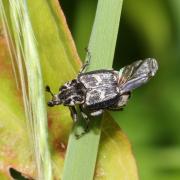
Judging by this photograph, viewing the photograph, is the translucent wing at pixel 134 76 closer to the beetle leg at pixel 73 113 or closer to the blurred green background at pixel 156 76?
the beetle leg at pixel 73 113

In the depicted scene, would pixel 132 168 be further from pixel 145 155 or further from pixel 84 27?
pixel 84 27

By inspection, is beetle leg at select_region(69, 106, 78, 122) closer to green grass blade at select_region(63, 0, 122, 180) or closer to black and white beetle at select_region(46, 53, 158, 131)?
green grass blade at select_region(63, 0, 122, 180)

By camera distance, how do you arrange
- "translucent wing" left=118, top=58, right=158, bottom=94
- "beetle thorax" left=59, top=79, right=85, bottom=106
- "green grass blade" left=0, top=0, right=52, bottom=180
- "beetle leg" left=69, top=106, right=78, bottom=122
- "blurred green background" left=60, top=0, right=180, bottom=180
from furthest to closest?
1. "blurred green background" left=60, top=0, right=180, bottom=180
2. "translucent wing" left=118, top=58, right=158, bottom=94
3. "beetle thorax" left=59, top=79, right=85, bottom=106
4. "beetle leg" left=69, top=106, right=78, bottom=122
5. "green grass blade" left=0, top=0, right=52, bottom=180

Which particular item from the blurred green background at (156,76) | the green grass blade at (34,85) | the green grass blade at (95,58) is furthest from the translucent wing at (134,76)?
the green grass blade at (34,85)

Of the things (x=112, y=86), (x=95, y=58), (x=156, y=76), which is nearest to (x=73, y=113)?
(x=95, y=58)

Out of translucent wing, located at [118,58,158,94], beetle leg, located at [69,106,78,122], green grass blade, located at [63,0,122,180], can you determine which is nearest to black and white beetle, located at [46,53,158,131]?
translucent wing, located at [118,58,158,94]
